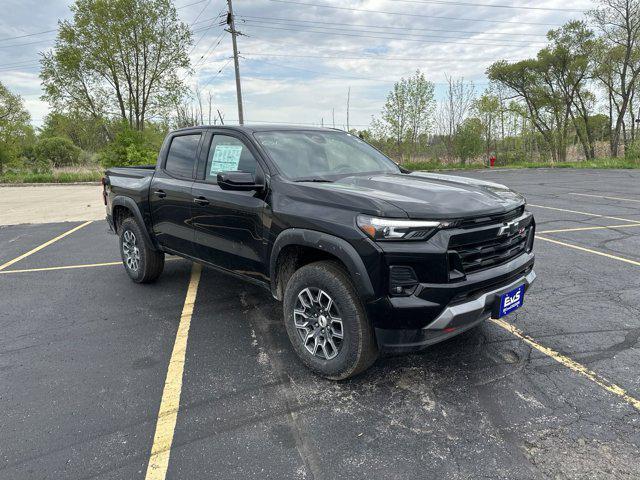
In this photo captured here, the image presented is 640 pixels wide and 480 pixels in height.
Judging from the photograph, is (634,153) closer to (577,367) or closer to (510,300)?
(577,367)

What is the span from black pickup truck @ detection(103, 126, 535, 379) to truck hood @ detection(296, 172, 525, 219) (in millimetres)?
12

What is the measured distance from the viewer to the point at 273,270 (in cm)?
329

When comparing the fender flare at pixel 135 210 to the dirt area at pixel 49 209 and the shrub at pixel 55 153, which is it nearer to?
the dirt area at pixel 49 209

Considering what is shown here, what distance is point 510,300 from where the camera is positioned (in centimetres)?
289

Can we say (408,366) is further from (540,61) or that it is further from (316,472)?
(540,61)

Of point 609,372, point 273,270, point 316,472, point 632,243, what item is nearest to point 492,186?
point 609,372

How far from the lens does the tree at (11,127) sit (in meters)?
32.5

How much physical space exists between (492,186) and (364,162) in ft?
3.93

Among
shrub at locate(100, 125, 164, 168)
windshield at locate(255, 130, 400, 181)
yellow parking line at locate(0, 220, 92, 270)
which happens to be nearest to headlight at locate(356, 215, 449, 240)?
→ windshield at locate(255, 130, 400, 181)

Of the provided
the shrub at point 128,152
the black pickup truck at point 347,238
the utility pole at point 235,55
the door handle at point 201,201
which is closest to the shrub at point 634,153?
the utility pole at point 235,55

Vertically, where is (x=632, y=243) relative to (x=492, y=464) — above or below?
above

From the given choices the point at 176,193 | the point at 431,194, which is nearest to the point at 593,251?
the point at 431,194

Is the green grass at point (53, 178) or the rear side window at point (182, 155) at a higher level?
the green grass at point (53, 178)

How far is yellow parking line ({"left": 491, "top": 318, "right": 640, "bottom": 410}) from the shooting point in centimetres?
270
